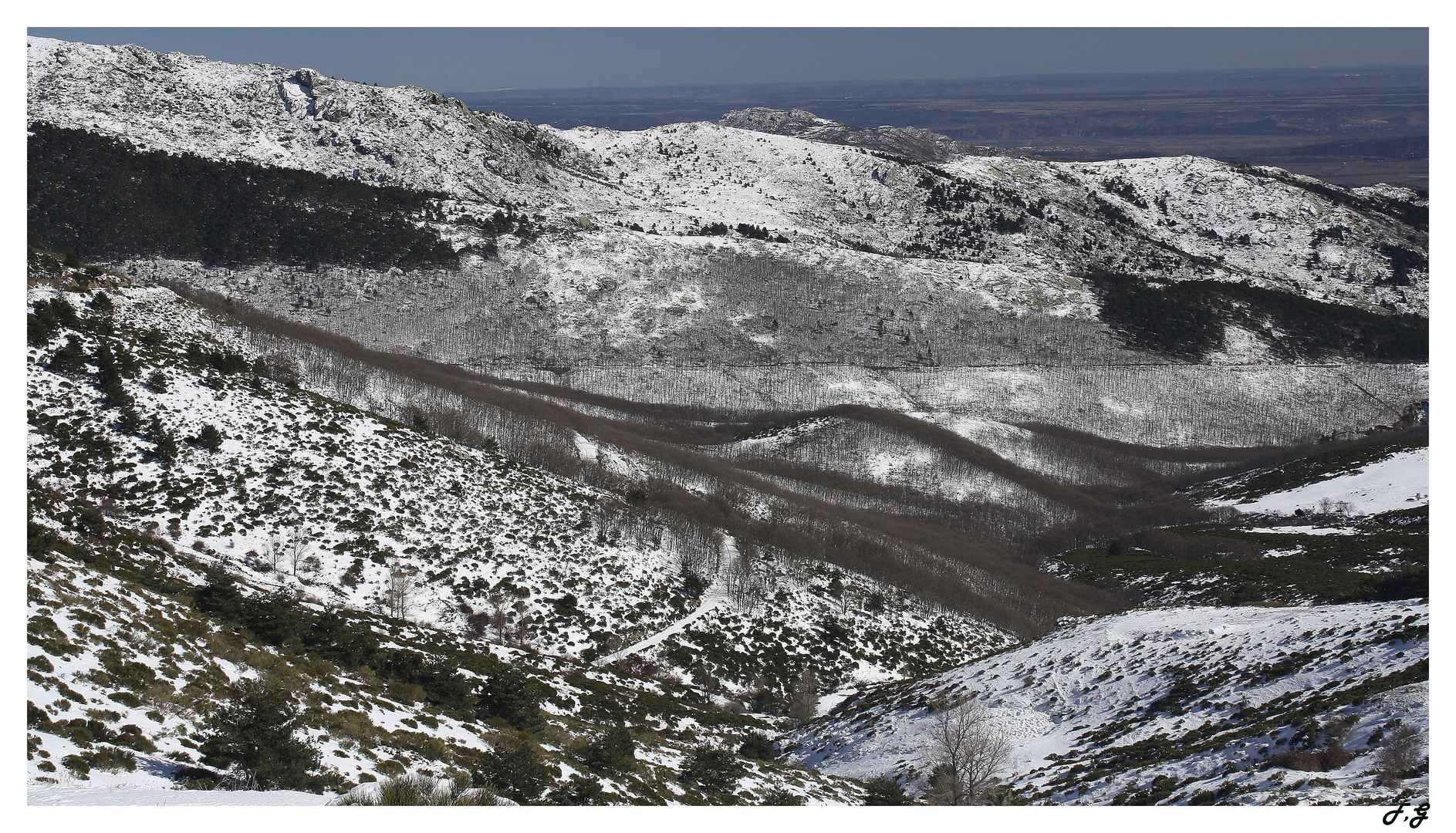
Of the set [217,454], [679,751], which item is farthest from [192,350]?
[679,751]

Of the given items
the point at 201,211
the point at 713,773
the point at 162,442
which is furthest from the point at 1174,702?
the point at 201,211

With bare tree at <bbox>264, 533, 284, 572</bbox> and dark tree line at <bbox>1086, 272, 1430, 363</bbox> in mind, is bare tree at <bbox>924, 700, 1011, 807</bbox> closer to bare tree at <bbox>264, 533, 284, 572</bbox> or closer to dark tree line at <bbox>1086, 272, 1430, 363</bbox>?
bare tree at <bbox>264, 533, 284, 572</bbox>

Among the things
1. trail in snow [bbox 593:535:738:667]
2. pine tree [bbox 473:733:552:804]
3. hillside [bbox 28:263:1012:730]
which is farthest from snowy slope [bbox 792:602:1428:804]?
pine tree [bbox 473:733:552:804]

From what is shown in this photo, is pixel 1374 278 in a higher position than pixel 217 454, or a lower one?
higher

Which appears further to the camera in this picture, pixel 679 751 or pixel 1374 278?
pixel 1374 278

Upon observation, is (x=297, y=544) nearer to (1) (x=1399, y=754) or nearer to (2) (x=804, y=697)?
(2) (x=804, y=697)

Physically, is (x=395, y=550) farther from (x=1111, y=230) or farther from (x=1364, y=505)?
(x=1111, y=230)
